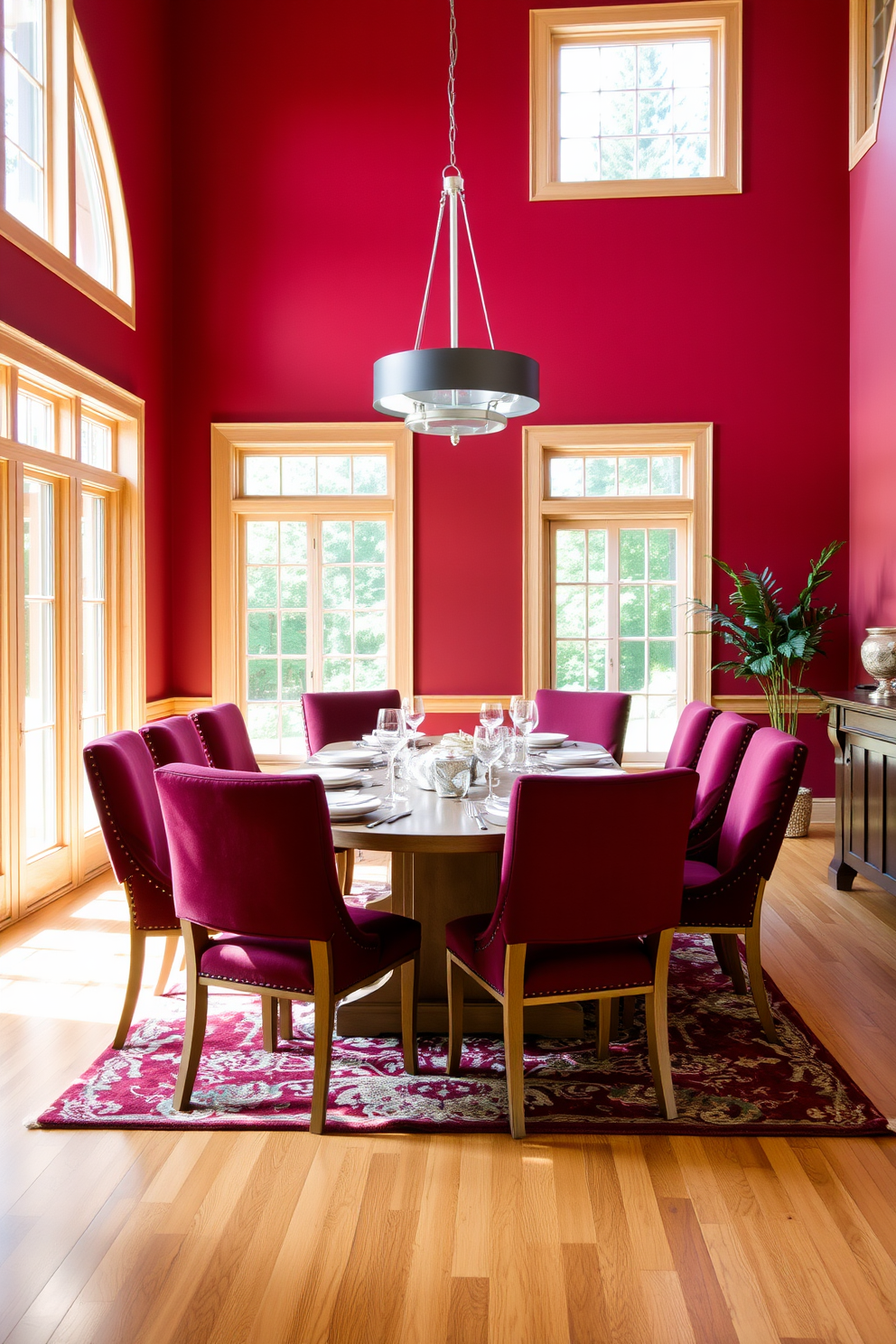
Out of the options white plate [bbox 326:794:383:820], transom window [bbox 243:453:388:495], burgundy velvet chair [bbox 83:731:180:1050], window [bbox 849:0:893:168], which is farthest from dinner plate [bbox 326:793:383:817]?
window [bbox 849:0:893:168]

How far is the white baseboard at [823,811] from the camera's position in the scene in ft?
20.5

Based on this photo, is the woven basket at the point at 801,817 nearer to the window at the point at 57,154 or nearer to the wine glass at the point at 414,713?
the wine glass at the point at 414,713

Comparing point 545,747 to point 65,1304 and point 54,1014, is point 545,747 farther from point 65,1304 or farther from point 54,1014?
point 65,1304

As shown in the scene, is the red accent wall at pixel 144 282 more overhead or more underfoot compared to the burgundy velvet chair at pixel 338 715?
more overhead

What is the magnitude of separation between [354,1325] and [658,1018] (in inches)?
42.5

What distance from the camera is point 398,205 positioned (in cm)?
612

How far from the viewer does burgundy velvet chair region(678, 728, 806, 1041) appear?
290 cm

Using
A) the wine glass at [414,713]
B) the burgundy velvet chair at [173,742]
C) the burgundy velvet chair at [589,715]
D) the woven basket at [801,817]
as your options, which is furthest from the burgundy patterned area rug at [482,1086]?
the woven basket at [801,817]

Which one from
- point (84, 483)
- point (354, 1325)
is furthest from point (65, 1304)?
point (84, 483)

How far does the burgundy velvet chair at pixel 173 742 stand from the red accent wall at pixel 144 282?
2057 mm

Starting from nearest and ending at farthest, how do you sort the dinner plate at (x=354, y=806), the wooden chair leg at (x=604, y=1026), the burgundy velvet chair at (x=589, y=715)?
the dinner plate at (x=354, y=806) < the wooden chair leg at (x=604, y=1026) < the burgundy velvet chair at (x=589, y=715)

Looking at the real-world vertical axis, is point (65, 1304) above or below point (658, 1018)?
below

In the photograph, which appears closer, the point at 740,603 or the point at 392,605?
the point at 740,603

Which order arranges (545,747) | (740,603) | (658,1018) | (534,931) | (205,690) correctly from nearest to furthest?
(534,931), (658,1018), (545,747), (740,603), (205,690)
